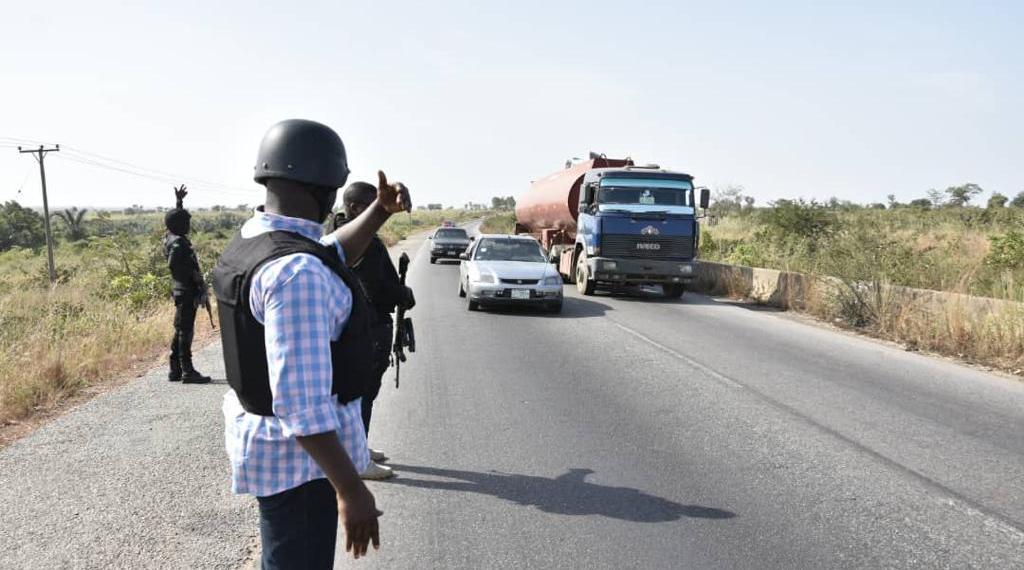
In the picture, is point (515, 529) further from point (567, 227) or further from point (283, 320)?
point (567, 227)

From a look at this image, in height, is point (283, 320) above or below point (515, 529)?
above

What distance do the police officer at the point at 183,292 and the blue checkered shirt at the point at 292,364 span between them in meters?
5.86

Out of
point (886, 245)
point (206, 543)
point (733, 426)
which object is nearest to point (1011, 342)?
point (886, 245)

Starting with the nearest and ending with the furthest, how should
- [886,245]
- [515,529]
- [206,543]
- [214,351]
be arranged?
[206,543] → [515,529] → [214,351] → [886,245]

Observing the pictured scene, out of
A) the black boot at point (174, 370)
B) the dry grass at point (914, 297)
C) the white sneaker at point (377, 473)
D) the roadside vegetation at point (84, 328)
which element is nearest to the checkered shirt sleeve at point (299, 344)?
the white sneaker at point (377, 473)

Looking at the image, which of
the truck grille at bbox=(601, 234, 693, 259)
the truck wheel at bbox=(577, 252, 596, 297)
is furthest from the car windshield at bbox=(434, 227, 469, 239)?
the truck grille at bbox=(601, 234, 693, 259)

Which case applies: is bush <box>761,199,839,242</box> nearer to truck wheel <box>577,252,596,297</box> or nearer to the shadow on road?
truck wheel <box>577,252,596,297</box>

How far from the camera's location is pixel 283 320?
1827mm

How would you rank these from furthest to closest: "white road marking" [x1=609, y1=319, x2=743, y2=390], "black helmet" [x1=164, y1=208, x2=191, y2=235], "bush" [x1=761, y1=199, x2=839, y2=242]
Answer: "bush" [x1=761, y1=199, x2=839, y2=242], "white road marking" [x1=609, y1=319, x2=743, y2=390], "black helmet" [x1=164, y1=208, x2=191, y2=235]

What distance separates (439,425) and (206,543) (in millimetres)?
2642

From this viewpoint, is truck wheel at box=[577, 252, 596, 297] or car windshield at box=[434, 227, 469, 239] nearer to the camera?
truck wheel at box=[577, 252, 596, 297]

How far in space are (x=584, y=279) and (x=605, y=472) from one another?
12.6 metres

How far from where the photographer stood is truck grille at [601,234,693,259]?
645 inches

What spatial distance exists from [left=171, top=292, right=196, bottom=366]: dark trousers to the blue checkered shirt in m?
5.86
